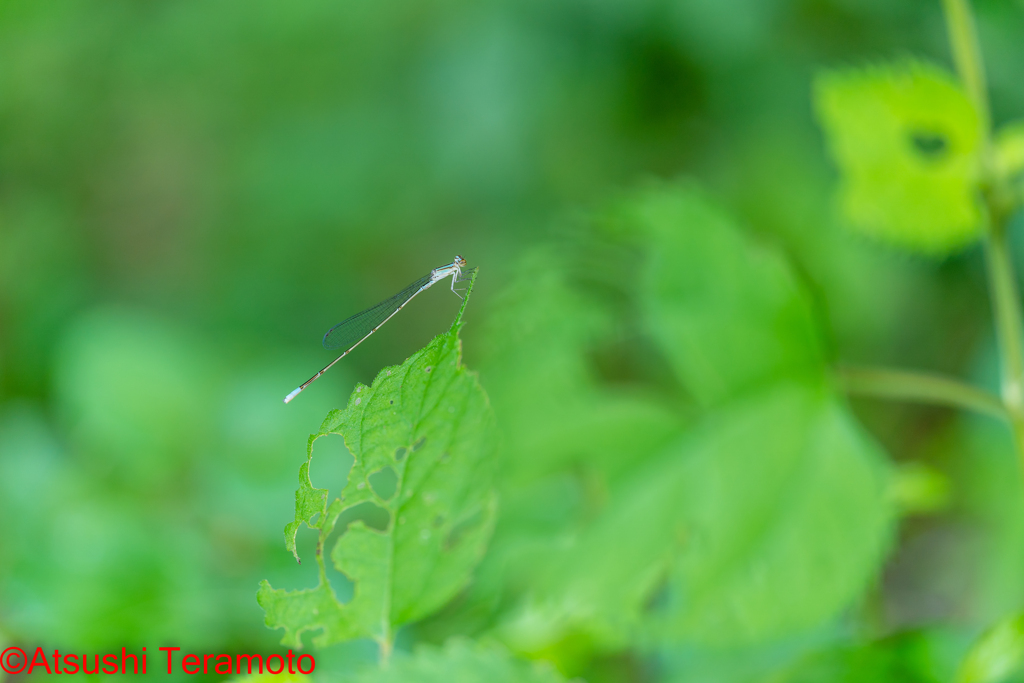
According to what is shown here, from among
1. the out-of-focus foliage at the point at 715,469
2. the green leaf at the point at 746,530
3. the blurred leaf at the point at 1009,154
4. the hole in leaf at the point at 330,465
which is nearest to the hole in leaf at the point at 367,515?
the hole in leaf at the point at 330,465

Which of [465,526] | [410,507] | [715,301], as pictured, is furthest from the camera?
[465,526]

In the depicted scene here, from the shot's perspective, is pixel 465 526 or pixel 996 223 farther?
pixel 465 526

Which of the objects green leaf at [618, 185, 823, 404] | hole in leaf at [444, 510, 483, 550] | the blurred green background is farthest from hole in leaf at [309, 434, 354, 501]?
green leaf at [618, 185, 823, 404]

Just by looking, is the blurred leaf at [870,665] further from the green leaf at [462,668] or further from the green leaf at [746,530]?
the green leaf at [462,668]

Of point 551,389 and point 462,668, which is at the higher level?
point 551,389

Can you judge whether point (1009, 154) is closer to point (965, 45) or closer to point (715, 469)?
point (965, 45)

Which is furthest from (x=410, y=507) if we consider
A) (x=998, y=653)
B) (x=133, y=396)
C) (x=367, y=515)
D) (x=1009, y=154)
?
(x=133, y=396)

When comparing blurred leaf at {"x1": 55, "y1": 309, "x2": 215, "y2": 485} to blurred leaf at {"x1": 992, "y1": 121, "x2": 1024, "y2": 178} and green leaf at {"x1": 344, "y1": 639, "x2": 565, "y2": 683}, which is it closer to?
green leaf at {"x1": 344, "y1": 639, "x2": 565, "y2": 683}
